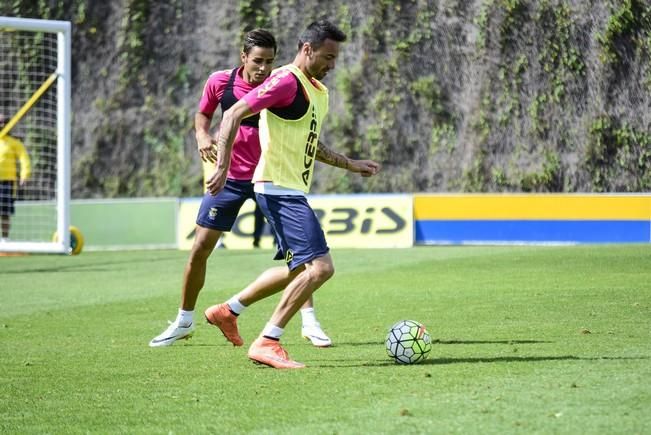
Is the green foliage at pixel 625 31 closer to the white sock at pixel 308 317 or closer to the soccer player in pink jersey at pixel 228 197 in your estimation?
the soccer player in pink jersey at pixel 228 197

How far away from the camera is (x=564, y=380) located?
6125mm

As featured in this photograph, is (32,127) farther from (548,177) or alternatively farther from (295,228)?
(295,228)

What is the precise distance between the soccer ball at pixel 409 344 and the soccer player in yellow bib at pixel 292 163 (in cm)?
55

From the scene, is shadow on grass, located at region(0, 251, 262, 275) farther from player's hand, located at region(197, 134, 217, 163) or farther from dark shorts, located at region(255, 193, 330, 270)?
dark shorts, located at region(255, 193, 330, 270)

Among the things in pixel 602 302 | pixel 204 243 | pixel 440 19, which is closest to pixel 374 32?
pixel 440 19

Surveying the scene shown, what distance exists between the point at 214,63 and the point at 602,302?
58.0 feet

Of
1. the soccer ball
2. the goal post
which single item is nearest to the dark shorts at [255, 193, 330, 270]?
the soccer ball

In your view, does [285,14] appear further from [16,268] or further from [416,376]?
[416,376]

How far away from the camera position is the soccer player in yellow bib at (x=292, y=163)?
7.06 m

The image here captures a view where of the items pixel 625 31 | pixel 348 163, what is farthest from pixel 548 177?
pixel 348 163

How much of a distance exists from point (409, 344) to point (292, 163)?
1.30m

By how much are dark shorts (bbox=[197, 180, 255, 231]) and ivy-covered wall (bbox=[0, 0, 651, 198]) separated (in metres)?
15.4

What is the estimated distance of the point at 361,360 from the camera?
744 cm

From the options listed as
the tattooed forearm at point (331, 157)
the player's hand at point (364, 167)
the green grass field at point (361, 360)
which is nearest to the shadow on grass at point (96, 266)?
the green grass field at point (361, 360)
